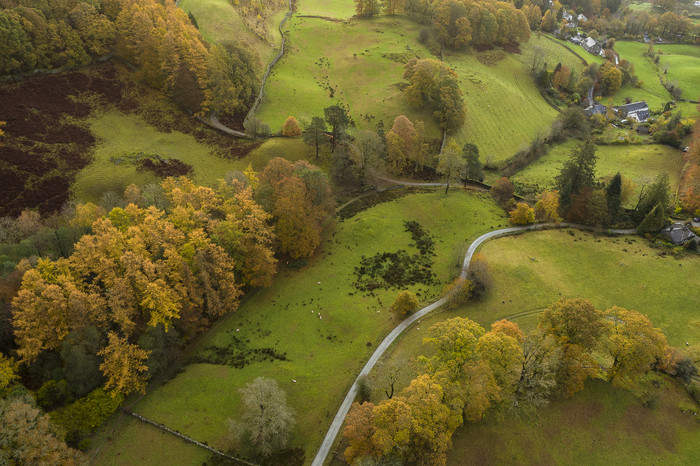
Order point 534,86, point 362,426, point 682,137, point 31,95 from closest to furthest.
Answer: point 362,426 → point 31,95 → point 682,137 → point 534,86

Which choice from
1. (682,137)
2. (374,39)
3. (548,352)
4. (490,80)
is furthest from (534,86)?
(548,352)

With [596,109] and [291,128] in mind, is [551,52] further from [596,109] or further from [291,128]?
[291,128]

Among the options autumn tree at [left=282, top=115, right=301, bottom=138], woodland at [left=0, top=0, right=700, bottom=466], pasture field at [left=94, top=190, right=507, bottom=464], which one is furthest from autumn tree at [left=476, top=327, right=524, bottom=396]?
autumn tree at [left=282, top=115, right=301, bottom=138]

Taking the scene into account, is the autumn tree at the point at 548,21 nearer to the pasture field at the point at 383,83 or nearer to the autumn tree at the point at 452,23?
the pasture field at the point at 383,83

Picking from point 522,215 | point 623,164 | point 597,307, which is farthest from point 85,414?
point 623,164

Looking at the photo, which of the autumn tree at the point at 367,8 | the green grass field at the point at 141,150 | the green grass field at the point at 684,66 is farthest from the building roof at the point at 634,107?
the green grass field at the point at 141,150

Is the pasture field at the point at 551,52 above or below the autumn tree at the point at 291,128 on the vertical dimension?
above

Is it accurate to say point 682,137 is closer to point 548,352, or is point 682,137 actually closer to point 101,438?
point 548,352
